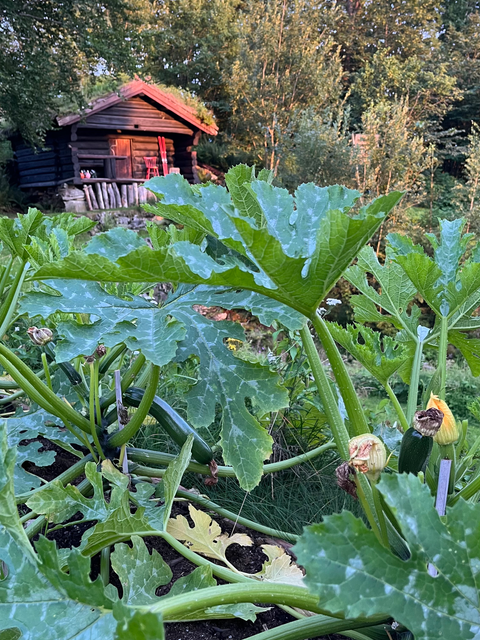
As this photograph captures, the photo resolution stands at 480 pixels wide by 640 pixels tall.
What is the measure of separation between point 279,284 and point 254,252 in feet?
0.21

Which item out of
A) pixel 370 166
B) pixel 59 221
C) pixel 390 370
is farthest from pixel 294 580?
pixel 370 166

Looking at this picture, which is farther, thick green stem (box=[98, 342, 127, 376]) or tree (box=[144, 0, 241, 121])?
tree (box=[144, 0, 241, 121])

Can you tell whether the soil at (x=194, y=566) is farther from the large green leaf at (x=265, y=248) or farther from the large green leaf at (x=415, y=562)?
the large green leaf at (x=265, y=248)

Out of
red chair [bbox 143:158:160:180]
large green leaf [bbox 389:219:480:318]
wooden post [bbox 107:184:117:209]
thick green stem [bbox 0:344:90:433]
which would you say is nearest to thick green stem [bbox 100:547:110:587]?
thick green stem [bbox 0:344:90:433]

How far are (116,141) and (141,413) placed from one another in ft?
39.2

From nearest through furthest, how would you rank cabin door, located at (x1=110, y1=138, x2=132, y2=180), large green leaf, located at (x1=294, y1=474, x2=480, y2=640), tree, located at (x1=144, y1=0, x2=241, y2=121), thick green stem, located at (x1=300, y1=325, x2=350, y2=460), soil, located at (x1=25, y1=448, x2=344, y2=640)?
1. large green leaf, located at (x1=294, y1=474, x2=480, y2=640)
2. thick green stem, located at (x1=300, y1=325, x2=350, y2=460)
3. soil, located at (x1=25, y1=448, x2=344, y2=640)
4. cabin door, located at (x1=110, y1=138, x2=132, y2=180)
5. tree, located at (x1=144, y1=0, x2=241, y2=121)

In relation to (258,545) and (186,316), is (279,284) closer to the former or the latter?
(186,316)

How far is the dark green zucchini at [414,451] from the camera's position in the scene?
584mm

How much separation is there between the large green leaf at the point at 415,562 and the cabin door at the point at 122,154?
1207 cm

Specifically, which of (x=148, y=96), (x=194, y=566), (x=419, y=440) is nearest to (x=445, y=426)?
(x=419, y=440)

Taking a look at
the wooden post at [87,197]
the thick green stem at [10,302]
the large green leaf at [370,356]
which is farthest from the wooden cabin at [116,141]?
the large green leaf at [370,356]

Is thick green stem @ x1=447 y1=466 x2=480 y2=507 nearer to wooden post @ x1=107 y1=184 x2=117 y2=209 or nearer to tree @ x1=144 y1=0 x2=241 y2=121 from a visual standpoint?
wooden post @ x1=107 y1=184 x2=117 y2=209

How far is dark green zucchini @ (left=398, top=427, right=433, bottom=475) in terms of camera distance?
0.58 m

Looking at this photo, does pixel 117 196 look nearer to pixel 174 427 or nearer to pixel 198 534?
pixel 174 427
